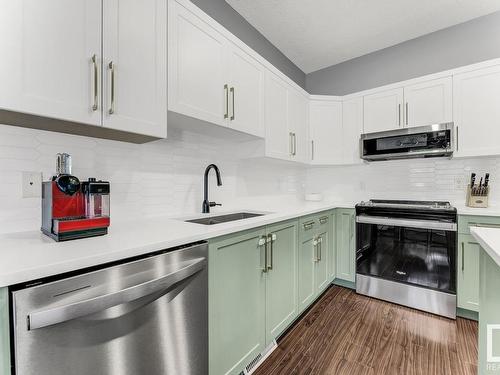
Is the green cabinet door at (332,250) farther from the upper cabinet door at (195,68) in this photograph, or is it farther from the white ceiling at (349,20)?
the white ceiling at (349,20)

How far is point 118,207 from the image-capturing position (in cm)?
147

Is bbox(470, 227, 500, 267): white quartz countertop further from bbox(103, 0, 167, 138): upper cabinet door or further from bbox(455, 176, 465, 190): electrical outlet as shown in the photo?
bbox(455, 176, 465, 190): electrical outlet

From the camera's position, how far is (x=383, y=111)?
2672mm

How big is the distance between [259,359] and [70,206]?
1.44 metres

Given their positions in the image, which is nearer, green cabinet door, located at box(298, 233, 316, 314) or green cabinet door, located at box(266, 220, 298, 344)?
green cabinet door, located at box(266, 220, 298, 344)

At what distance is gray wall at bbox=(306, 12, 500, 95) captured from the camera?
2424 millimetres

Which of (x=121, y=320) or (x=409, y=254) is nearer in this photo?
(x=121, y=320)

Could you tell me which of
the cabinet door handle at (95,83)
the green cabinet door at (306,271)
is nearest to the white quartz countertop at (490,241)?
the green cabinet door at (306,271)

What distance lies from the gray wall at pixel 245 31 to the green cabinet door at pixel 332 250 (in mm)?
1965

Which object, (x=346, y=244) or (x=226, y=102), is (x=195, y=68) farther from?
(x=346, y=244)

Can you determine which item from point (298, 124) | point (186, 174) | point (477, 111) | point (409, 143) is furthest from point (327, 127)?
point (186, 174)

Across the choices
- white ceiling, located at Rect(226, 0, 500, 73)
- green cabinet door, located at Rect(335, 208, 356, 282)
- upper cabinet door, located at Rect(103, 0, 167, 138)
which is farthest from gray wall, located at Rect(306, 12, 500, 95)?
upper cabinet door, located at Rect(103, 0, 167, 138)

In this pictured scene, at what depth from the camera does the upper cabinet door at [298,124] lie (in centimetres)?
256

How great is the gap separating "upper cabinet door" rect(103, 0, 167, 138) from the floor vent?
1485mm
